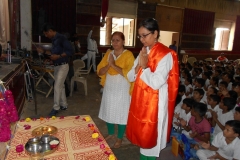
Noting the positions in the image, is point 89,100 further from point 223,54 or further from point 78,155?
point 223,54

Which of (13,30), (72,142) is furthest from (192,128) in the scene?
(13,30)

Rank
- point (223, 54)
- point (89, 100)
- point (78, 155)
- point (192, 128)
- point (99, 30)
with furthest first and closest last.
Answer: point (223, 54)
point (99, 30)
point (89, 100)
point (192, 128)
point (78, 155)

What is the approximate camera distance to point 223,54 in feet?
42.2

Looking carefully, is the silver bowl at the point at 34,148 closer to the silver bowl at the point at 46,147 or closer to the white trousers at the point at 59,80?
the silver bowl at the point at 46,147

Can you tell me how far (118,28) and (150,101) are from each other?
8546 mm

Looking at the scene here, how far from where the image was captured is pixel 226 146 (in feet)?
7.64

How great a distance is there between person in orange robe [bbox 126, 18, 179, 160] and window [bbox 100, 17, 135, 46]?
7.87m

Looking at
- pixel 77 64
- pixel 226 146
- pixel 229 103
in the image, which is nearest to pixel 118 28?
pixel 77 64

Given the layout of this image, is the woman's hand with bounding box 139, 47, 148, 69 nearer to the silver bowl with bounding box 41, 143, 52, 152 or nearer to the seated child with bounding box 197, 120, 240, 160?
the silver bowl with bounding box 41, 143, 52, 152

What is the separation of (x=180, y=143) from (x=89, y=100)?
271 cm

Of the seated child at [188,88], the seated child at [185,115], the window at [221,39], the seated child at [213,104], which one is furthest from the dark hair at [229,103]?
the window at [221,39]

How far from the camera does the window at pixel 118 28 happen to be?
31.2ft

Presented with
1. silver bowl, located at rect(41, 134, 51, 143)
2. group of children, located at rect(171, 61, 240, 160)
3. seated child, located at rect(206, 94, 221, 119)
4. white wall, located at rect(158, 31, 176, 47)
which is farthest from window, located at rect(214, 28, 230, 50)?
silver bowl, located at rect(41, 134, 51, 143)

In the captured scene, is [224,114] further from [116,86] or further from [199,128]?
[116,86]
